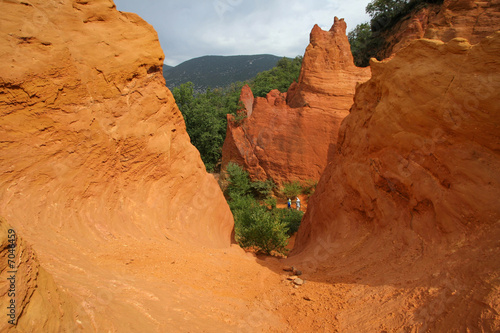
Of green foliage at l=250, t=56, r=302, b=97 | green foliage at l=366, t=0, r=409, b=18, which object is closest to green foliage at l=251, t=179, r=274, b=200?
green foliage at l=250, t=56, r=302, b=97

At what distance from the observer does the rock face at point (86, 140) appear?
375 centimetres

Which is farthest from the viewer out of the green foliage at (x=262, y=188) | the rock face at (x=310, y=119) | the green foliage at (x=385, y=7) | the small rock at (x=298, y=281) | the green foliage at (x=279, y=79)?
the green foliage at (x=279, y=79)

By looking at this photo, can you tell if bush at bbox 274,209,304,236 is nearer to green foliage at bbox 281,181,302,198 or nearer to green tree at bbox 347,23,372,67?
green foliage at bbox 281,181,302,198

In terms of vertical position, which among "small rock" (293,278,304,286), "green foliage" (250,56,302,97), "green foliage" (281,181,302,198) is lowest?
"green foliage" (281,181,302,198)

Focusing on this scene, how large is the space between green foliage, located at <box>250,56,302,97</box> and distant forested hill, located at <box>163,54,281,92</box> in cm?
5738

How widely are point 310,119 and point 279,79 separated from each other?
15546 mm

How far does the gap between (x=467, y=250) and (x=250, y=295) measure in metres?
2.72

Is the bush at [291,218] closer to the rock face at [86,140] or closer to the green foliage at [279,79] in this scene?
the rock face at [86,140]

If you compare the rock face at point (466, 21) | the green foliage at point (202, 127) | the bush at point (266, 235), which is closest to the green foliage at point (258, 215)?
the bush at point (266, 235)

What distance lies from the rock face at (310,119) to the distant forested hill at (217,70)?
2938 inches

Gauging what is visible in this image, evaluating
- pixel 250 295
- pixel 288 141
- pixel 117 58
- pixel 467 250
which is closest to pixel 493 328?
pixel 467 250

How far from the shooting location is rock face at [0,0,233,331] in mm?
3752

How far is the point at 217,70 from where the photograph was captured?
10438cm

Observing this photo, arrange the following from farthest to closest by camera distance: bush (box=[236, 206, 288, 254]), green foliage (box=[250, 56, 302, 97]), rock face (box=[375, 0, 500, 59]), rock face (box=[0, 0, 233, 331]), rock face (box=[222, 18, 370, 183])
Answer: green foliage (box=[250, 56, 302, 97]) → rock face (box=[222, 18, 370, 183]) → rock face (box=[375, 0, 500, 59]) → bush (box=[236, 206, 288, 254]) → rock face (box=[0, 0, 233, 331])
